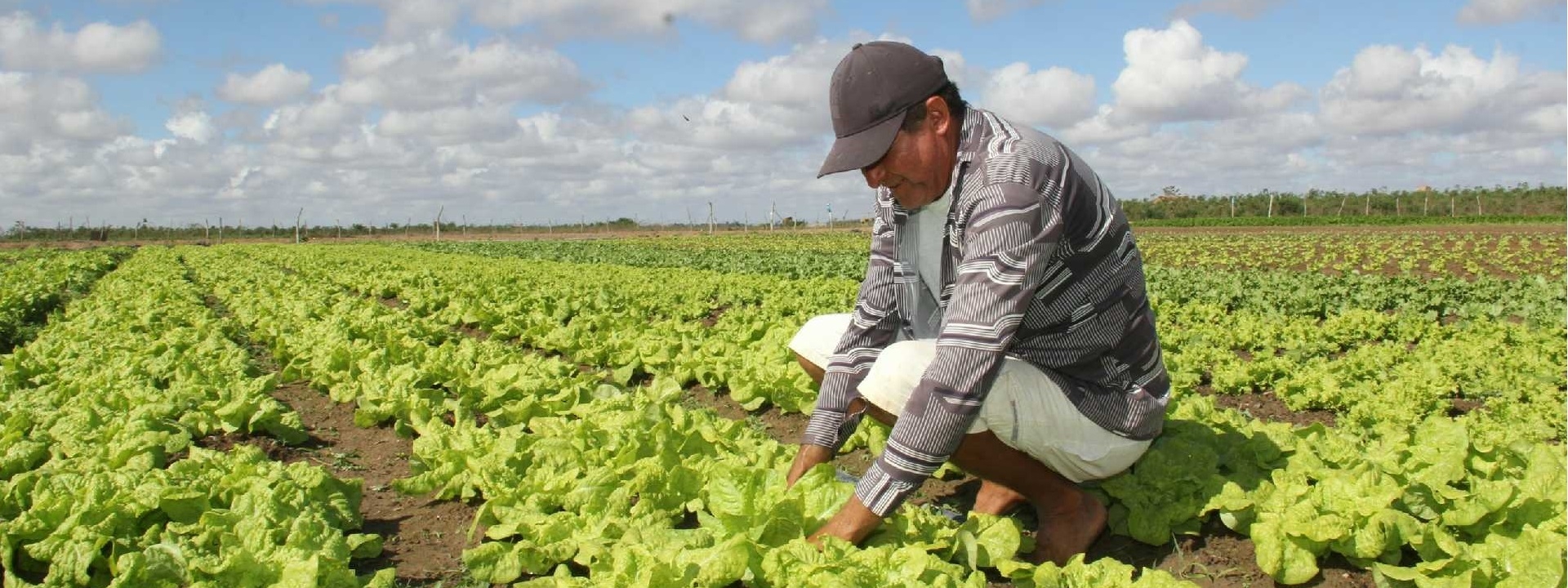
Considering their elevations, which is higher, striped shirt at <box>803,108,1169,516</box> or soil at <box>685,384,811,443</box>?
striped shirt at <box>803,108,1169,516</box>

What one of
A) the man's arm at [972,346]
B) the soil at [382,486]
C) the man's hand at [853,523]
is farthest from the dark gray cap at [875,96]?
the soil at [382,486]

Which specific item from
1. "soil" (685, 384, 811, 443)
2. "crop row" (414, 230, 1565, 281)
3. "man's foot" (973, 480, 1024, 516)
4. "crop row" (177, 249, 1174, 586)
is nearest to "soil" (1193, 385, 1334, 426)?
"soil" (685, 384, 811, 443)

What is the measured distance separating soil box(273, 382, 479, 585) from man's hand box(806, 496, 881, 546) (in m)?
1.35

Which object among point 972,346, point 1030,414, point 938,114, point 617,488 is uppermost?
point 938,114

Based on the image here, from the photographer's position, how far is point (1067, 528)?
320cm

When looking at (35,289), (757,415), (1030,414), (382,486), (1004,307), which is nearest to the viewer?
(1004,307)

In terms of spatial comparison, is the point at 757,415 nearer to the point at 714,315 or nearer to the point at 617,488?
the point at 617,488

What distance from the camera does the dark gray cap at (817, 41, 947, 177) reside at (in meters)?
2.65

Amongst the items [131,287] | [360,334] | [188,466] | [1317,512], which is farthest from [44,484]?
[131,287]

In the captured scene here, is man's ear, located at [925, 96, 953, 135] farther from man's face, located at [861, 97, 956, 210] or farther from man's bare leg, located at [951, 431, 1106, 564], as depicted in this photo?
man's bare leg, located at [951, 431, 1106, 564]

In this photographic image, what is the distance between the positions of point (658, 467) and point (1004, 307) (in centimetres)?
134

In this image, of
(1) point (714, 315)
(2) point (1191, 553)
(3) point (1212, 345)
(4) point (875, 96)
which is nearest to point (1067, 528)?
(2) point (1191, 553)

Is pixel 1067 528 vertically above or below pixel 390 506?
above

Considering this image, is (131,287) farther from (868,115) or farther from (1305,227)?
(1305,227)
